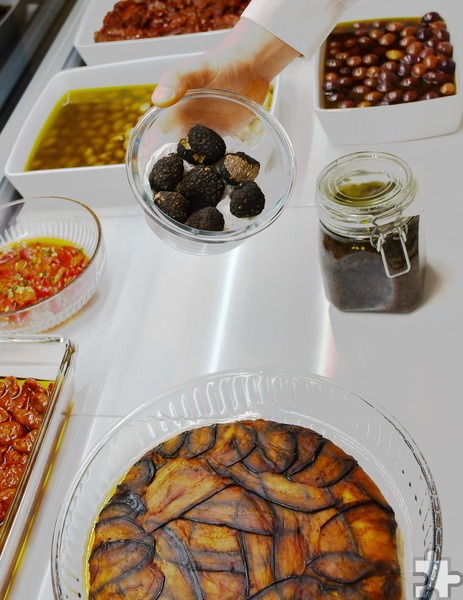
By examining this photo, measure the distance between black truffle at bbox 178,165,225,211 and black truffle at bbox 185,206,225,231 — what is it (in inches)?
1.2

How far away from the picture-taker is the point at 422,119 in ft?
4.53

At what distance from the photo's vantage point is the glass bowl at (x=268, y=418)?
831mm

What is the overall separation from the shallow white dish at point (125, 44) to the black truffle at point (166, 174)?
0.74 meters

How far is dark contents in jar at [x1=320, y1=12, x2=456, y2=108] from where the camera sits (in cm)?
141

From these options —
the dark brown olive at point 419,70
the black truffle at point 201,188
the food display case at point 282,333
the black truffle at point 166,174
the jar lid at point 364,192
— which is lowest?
the food display case at point 282,333

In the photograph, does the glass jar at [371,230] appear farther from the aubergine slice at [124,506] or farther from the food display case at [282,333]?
the aubergine slice at [124,506]

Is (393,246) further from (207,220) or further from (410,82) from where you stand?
(410,82)

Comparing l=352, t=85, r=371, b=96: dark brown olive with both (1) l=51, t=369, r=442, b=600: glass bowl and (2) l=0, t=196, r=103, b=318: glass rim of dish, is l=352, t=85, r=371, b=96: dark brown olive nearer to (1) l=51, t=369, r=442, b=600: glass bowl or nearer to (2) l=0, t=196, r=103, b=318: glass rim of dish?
(2) l=0, t=196, r=103, b=318: glass rim of dish

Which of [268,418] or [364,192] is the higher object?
[364,192]

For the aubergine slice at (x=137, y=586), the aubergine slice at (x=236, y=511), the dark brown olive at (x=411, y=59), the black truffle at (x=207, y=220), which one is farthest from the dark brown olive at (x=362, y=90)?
the aubergine slice at (x=137, y=586)

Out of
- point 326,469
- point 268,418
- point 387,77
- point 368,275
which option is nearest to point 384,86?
point 387,77

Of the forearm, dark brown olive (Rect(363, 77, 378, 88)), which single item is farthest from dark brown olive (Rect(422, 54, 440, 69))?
the forearm

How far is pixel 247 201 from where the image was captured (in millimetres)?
1023

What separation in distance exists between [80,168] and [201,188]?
45 centimetres
